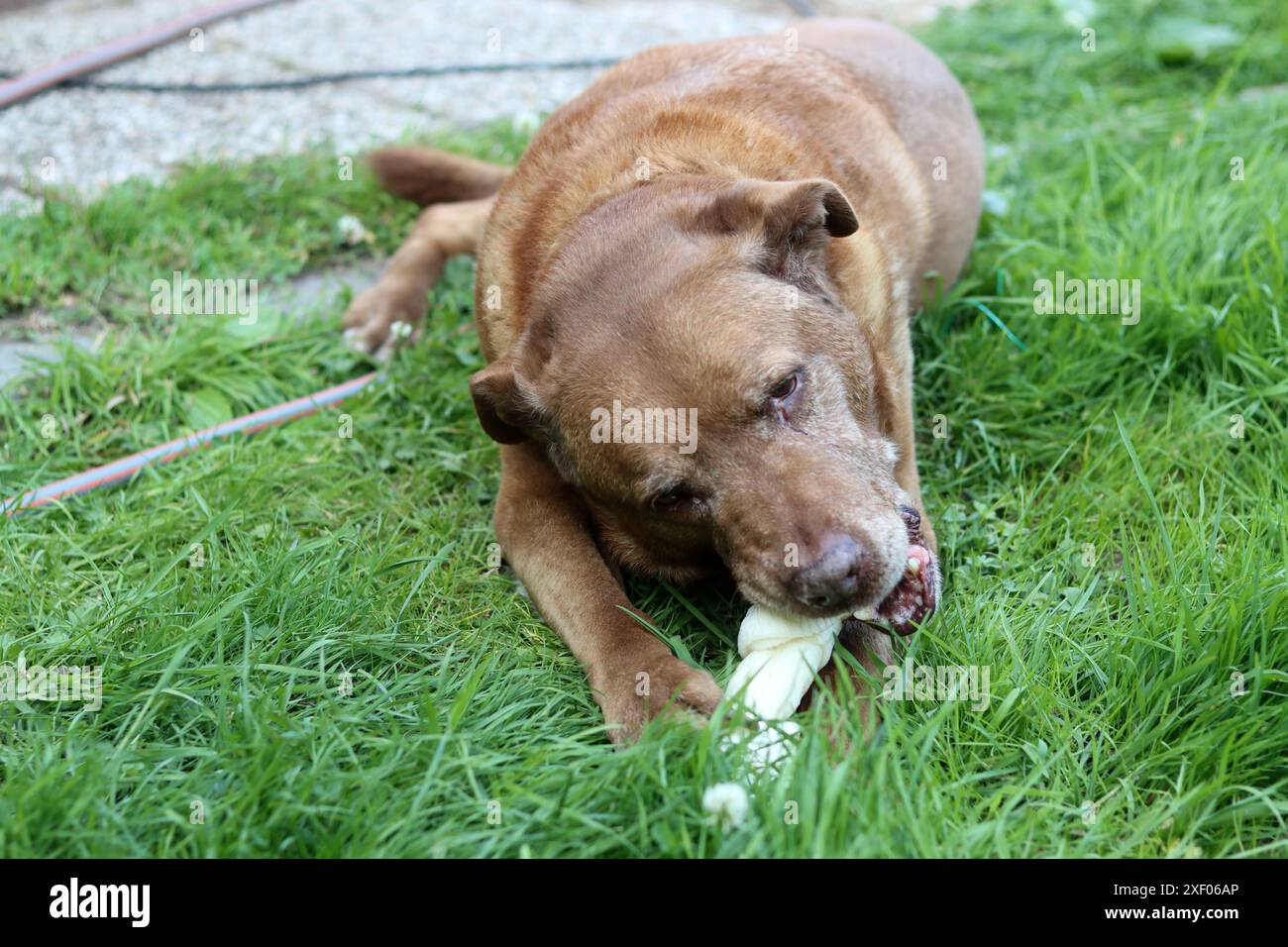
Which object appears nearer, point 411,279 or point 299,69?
point 411,279

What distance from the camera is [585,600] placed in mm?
3494

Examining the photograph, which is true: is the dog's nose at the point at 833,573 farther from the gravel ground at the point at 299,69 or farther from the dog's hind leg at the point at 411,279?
the gravel ground at the point at 299,69

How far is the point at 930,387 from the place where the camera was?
4.56 metres

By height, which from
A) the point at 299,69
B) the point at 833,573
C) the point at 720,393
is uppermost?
the point at 299,69

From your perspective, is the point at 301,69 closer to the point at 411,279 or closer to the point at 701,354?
the point at 411,279

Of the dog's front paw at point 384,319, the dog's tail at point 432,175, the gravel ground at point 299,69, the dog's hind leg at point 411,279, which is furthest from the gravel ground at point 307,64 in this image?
the dog's front paw at point 384,319

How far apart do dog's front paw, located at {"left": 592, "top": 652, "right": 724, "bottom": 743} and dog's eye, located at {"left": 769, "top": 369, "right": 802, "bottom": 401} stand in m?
0.77

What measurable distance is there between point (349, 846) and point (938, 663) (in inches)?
64.8

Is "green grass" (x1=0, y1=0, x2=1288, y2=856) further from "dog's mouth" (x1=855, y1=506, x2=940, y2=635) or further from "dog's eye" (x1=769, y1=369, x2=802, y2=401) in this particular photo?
"dog's eye" (x1=769, y1=369, x2=802, y2=401)

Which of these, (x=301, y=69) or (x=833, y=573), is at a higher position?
(x=301, y=69)

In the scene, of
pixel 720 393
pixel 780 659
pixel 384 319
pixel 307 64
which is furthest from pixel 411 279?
pixel 780 659

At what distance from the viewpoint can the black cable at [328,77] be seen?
21.5 feet

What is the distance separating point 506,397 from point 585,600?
639 mm
